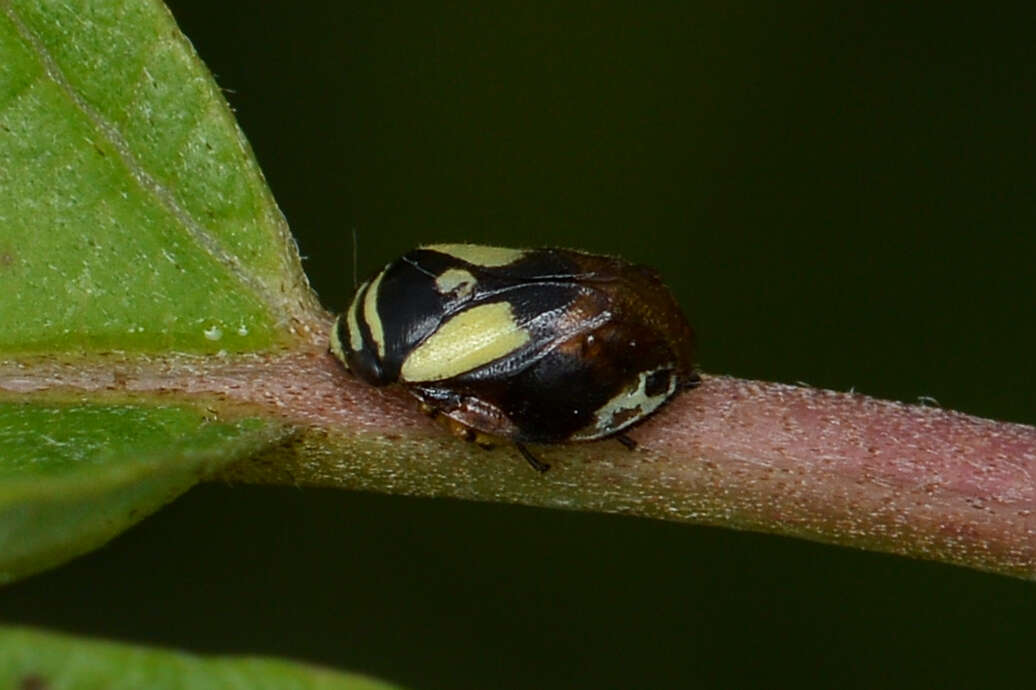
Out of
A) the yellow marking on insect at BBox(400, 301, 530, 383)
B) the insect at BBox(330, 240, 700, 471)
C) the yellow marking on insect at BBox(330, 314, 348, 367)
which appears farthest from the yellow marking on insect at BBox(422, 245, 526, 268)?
the yellow marking on insect at BBox(330, 314, 348, 367)

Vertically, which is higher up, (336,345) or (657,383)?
(336,345)

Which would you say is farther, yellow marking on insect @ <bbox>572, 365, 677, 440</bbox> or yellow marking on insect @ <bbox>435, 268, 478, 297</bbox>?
yellow marking on insect @ <bbox>435, 268, 478, 297</bbox>

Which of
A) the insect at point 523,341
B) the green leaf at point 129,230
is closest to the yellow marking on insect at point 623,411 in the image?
the insect at point 523,341

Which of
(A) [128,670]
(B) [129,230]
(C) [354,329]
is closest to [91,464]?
(A) [128,670]

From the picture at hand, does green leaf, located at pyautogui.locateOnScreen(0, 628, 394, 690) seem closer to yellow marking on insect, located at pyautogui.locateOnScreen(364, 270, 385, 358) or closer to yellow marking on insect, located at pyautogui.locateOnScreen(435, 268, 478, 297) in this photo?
yellow marking on insect, located at pyautogui.locateOnScreen(364, 270, 385, 358)

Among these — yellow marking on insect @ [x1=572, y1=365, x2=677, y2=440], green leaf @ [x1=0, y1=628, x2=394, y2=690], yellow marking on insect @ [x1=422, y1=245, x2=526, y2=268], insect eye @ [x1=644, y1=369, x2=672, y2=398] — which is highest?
yellow marking on insect @ [x1=422, y1=245, x2=526, y2=268]

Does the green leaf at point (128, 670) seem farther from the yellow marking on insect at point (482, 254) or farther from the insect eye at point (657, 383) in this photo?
the yellow marking on insect at point (482, 254)

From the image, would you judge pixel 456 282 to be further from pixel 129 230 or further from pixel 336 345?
pixel 129 230
